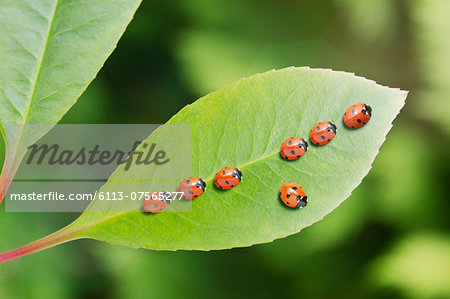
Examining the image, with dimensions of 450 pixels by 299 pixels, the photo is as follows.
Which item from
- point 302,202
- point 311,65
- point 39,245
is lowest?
point 39,245

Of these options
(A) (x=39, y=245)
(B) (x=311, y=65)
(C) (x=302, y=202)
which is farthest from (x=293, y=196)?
(B) (x=311, y=65)

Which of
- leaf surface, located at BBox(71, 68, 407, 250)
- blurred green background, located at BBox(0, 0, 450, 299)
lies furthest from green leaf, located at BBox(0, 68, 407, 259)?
blurred green background, located at BBox(0, 0, 450, 299)

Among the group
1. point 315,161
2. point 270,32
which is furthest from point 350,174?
point 270,32

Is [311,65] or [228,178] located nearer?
[228,178]

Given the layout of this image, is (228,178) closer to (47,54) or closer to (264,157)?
(264,157)

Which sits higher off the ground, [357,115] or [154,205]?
[357,115]

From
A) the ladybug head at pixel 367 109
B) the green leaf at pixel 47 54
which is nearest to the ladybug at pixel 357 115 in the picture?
the ladybug head at pixel 367 109

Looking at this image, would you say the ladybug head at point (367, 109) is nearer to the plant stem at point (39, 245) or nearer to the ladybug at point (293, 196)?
the ladybug at point (293, 196)
